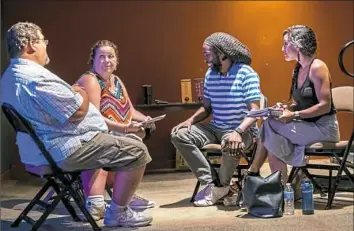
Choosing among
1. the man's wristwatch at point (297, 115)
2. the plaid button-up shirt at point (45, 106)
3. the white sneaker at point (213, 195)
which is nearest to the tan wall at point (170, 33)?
the white sneaker at point (213, 195)

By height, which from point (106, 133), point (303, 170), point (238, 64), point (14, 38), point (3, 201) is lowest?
point (3, 201)

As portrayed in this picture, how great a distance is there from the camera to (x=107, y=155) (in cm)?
318

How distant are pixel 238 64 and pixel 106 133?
1178mm

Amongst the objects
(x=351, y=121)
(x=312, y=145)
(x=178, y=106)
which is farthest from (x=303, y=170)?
(x=351, y=121)

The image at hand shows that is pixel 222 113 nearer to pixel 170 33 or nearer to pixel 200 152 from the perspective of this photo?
pixel 200 152

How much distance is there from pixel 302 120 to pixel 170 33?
2239 millimetres

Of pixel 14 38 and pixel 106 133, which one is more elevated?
pixel 14 38

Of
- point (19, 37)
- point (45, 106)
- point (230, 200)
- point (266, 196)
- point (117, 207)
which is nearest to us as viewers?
point (45, 106)

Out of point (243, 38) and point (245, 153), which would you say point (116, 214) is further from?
point (243, 38)

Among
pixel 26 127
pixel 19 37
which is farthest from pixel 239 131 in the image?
pixel 19 37

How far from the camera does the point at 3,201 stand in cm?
440

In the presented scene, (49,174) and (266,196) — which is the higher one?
(49,174)

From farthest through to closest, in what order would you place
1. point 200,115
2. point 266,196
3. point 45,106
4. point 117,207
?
point 200,115 → point 266,196 → point 117,207 → point 45,106

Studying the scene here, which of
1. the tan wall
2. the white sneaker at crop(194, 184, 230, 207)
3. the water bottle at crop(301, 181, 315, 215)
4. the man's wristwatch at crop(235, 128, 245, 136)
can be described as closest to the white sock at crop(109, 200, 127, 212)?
the white sneaker at crop(194, 184, 230, 207)
